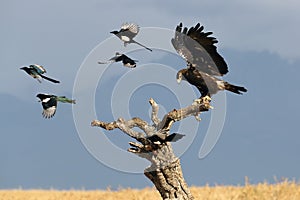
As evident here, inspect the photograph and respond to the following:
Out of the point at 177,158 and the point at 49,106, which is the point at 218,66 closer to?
the point at 177,158

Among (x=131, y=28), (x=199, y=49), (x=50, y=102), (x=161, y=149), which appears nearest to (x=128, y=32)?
(x=131, y=28)

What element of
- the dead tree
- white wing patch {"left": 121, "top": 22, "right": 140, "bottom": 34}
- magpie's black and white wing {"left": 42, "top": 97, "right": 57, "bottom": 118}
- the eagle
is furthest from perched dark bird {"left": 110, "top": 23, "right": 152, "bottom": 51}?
magpie's black and white wing {"left": 42, "top": 97, "right": 57, "bottom": 118}

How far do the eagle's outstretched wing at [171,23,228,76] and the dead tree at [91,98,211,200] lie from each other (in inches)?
28.4

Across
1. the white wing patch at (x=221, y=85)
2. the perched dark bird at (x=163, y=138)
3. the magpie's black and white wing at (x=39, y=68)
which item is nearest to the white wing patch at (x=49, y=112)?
the magpie's black and white wing at (x=39, y=68)

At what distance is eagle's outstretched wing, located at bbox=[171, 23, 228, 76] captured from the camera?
9859mm

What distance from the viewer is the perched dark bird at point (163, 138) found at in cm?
1014

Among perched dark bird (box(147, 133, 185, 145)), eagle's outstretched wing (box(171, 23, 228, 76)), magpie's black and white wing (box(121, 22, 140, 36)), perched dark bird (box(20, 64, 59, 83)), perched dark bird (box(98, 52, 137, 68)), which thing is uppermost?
magpie's black and white wing (box(121, 22, 140, 36))

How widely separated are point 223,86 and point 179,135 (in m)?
1.42

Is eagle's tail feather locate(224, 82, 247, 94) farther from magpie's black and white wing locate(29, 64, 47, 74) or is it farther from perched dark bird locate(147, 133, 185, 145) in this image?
magpie's black and white wing locate(29, 64, 47, 74)

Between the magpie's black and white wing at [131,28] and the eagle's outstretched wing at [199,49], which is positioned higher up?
the magpie's black and white wing at [131,28]

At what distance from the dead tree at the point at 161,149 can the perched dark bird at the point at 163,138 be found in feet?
0.12

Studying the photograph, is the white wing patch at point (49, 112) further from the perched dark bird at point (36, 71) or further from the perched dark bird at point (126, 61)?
the perched dark bird at point (126, 61)

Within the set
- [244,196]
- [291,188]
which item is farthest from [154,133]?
[291,188]

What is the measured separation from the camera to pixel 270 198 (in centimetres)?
1366
